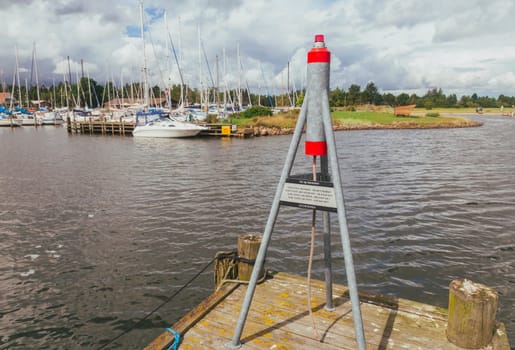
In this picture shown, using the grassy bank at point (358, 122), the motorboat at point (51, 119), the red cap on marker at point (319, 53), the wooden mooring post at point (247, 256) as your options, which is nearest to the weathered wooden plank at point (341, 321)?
the wooden mooring post at point (247, 256)

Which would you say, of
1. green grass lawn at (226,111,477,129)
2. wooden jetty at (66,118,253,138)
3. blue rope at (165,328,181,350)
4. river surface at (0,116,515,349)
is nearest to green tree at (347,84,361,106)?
green grass lawn at (226,111,477,129)

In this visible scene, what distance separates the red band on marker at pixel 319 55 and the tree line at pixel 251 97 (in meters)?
85.1

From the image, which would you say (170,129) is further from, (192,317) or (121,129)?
(192,317)

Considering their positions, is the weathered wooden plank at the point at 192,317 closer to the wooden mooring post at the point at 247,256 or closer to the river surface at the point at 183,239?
the wooden mooring post at the point at 247,256

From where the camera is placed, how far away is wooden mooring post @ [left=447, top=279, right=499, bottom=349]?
4070 mm

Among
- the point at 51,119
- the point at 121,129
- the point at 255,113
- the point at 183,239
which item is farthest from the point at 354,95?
the point at 183,239

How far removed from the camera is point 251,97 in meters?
127

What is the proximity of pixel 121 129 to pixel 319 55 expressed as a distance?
56973mm

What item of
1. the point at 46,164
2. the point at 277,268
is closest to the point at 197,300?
the point at 277,268

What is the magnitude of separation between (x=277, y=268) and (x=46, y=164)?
25.6 metres

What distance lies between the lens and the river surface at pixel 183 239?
7652 millimetres

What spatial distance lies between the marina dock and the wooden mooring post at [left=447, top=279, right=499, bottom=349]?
6.0 inches

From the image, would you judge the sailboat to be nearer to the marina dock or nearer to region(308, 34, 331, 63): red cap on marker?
the marina dock

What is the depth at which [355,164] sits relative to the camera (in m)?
26.9
